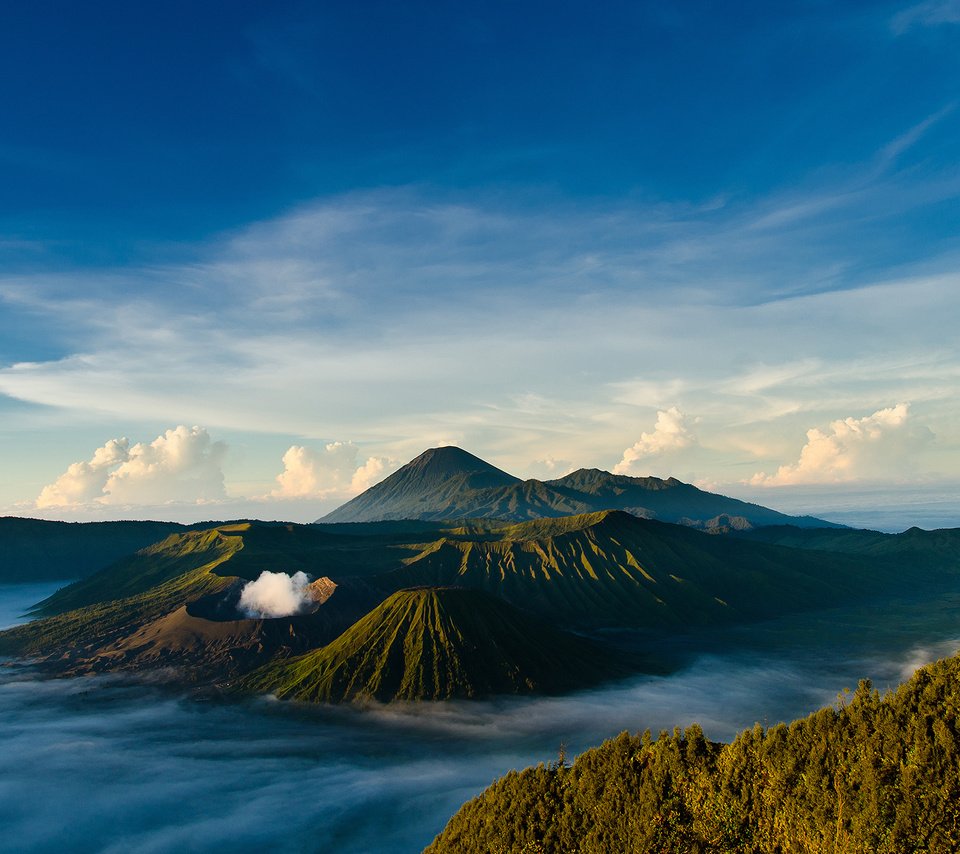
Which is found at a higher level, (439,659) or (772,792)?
(772,792)

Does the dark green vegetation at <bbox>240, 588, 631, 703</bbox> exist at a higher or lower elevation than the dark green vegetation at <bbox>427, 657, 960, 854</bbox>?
lower

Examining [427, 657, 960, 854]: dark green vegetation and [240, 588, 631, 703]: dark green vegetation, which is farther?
[240, 588, 631, 703]: dark green vegetation

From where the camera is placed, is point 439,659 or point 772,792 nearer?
point 772,792

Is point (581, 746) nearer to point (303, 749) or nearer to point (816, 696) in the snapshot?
point (303, 749)

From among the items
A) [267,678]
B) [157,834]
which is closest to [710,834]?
[157,834]
